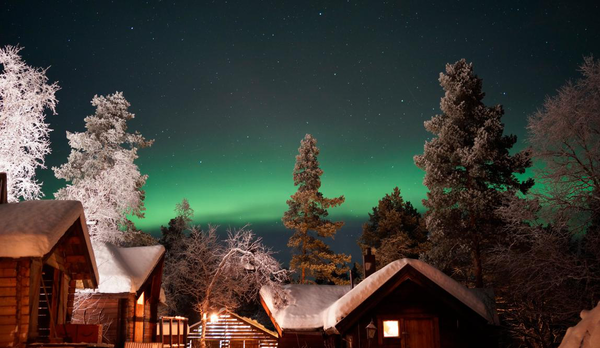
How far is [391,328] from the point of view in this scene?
2202 centimetres

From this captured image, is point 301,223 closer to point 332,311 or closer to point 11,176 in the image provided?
point 332,311

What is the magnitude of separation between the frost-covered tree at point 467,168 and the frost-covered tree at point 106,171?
58.8ft

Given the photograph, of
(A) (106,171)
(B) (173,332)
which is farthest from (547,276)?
(A) (106,171)

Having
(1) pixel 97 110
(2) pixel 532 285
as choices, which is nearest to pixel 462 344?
(2) pixel 532 285

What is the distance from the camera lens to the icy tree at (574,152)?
17.6 m

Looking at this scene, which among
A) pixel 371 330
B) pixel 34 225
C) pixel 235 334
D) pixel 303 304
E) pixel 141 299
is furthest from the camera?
pixel 235 334

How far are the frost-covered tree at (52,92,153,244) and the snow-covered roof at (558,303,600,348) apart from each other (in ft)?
76.3

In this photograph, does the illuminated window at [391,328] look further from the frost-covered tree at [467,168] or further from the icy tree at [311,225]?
the icy tree at [311,225]

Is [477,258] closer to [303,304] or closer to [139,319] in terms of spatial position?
[303,304]

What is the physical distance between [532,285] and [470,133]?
1456cm

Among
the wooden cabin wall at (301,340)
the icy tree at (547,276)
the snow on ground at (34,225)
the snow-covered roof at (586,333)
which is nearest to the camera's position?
the snow-covered roof at (586,333)

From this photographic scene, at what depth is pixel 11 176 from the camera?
2014 cm

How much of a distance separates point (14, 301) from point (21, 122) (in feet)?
36.7

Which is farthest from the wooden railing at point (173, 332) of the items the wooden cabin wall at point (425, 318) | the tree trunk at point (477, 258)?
the tree trunk at point (477, 258)
